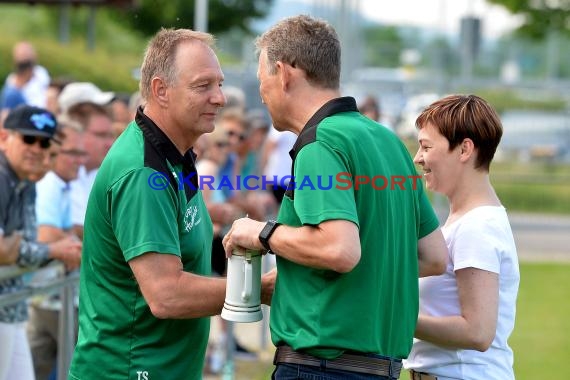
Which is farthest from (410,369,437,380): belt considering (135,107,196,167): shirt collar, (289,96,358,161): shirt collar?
(135,107,196,167): shirt collar

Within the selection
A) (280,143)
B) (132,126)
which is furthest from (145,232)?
(280,143)

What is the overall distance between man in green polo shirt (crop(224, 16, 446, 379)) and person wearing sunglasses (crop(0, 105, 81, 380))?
7.07ft

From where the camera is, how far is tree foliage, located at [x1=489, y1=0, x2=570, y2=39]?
32656 millimetres

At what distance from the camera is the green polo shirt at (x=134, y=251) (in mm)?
3527

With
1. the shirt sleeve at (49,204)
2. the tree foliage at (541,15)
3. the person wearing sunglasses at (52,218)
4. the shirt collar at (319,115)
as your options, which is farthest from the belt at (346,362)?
the tree foliage at (541,15)

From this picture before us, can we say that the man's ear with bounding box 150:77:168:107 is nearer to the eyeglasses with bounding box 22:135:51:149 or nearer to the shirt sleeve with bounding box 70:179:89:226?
the eyeglasses with bounding box 22:135:51:149

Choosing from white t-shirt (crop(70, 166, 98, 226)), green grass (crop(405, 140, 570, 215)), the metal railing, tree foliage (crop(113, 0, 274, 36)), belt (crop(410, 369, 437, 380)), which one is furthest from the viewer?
tree foliage (crop(113, 0, 274, 36))

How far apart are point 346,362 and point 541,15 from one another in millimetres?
32474

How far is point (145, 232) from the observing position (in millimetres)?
3494

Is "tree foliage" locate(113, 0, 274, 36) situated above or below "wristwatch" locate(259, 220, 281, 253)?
above

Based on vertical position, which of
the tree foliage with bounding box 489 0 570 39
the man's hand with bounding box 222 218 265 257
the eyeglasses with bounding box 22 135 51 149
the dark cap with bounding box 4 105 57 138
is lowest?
the man's hand with bounding box 222 218 265 257

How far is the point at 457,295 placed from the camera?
383cm

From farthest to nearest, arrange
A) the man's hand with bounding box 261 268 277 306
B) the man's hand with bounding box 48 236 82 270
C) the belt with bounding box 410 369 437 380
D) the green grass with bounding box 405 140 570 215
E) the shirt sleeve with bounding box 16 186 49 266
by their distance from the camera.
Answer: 1. the green grass with bounding box 405 140 570 215
2. the man's hand with bounding box 48 236 82 270
3. the shirt sleeve with bounding box 16 186 49 266
4. the belt with bounding box 410 369 437 380
5. the man's hand with bounding box 261 268 277 306

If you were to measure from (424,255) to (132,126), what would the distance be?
46.5 inches
